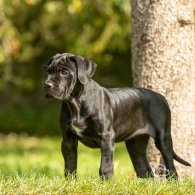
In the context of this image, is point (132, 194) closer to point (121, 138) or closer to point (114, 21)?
point (121, 138)

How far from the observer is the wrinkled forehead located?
7277 mm

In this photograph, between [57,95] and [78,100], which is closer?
[57,95]

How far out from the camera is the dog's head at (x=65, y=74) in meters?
7.17

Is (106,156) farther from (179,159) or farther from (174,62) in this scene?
(174,62)

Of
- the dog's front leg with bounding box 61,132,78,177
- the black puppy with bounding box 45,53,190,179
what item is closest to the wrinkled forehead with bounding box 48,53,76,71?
the black puppy with bounding box 45,53,190,179

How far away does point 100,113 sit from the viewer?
7.42 m

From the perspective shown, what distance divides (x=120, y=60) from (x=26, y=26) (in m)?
6.31

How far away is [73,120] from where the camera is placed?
7410 mm

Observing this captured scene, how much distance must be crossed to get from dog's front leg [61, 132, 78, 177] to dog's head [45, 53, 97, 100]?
559mm

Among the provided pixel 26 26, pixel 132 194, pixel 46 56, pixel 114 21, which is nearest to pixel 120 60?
pixel 46 56

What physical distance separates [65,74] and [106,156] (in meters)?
1.01

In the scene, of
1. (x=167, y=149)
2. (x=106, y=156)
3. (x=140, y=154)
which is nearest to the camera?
(x=106, y=156)

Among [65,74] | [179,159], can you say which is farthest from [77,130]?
[179,159]

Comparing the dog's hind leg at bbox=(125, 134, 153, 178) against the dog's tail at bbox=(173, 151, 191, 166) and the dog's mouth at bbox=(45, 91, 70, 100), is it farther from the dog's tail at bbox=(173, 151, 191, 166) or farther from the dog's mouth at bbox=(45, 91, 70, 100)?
the dog's mouth at bbox=(45, 91, 70, 100)
